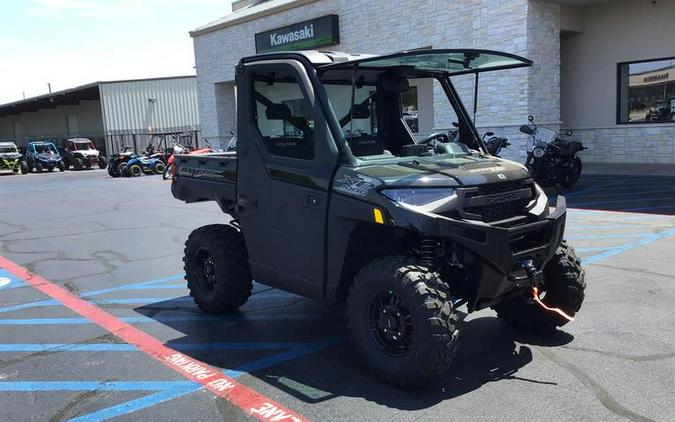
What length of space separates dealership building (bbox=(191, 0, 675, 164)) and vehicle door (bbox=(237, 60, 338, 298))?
11.4 m

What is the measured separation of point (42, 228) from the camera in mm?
11984

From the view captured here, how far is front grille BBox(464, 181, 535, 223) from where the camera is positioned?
398cm

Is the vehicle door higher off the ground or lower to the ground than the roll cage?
lower

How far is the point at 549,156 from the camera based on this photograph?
43.8 feet

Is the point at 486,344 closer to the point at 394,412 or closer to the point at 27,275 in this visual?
the point at 394,412

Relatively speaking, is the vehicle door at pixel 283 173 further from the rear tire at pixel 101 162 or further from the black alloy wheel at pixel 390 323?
the rear tire at pixel 101 162

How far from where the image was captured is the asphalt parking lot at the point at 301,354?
3.71 m

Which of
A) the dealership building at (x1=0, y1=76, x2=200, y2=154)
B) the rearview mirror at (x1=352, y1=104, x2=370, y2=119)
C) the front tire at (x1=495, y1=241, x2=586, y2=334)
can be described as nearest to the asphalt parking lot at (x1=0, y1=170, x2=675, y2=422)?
the front tire at (x1=495, y1=241, x2=586, y2=334)

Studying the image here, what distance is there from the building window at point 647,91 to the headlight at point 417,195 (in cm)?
1576

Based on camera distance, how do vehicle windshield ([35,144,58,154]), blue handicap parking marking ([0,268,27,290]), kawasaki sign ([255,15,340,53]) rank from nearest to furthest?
blue handicap parking marking ([0,268,27,290]) → kawasaki sign ([255,15,340,53]) → vehicle windshield ([35,144,58,154])

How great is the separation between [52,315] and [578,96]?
17.2 m

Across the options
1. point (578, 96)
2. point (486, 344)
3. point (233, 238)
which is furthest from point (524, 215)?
point (578, 96)

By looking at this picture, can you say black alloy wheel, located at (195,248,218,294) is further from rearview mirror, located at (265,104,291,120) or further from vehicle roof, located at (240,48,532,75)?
vehicle roof, located at (240,48,532,75)

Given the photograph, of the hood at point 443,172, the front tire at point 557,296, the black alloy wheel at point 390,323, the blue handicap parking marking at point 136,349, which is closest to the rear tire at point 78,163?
the blue handicap parking marking at point 136,349
